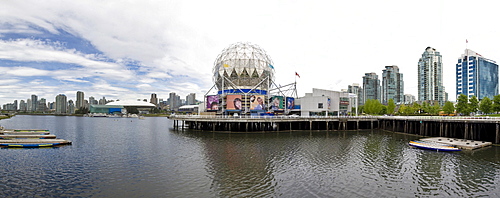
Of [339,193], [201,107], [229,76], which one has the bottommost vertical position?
[339,193]

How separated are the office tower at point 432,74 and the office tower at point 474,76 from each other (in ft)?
115

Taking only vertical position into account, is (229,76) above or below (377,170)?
above

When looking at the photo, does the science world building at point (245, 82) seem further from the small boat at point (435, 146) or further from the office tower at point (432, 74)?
the office tower at point (432, 74)

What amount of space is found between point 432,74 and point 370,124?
509 feet

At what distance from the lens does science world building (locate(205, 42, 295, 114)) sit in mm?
71938

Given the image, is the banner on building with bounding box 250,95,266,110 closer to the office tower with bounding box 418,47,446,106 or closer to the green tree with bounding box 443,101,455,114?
the green tree with bounding box 443,101,455,114

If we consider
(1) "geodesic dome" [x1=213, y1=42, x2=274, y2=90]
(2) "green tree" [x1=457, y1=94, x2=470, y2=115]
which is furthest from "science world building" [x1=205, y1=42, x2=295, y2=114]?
(2) "green tree" [x1=457, y1=94, x2=470, y2=115]

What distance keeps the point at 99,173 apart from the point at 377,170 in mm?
24853

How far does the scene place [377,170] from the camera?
24406 mm

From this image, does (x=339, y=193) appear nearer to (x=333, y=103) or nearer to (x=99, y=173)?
(x=99, y=173)

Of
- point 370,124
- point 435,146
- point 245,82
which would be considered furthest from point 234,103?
point 435,146

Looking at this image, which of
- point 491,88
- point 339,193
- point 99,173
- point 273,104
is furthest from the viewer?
point 491,88

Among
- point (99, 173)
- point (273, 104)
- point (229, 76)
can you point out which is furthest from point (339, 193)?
point (229, 76)

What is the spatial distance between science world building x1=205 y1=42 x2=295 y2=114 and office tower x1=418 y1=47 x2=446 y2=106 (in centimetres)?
15864
